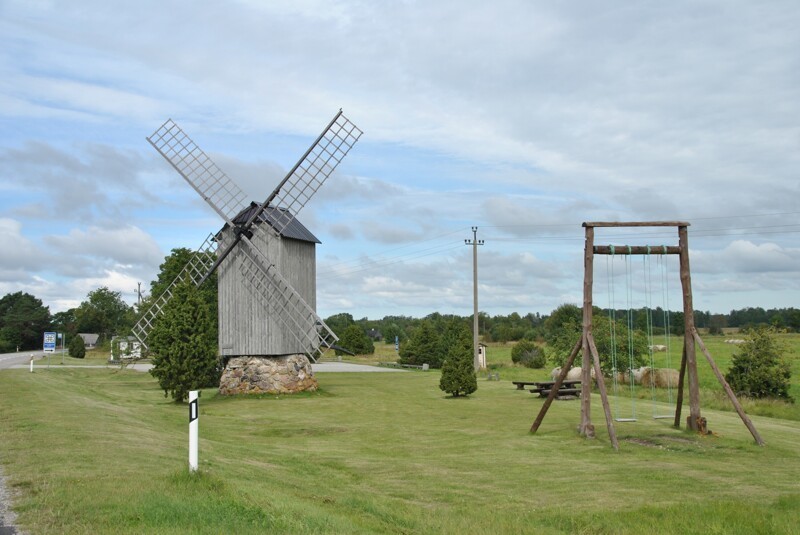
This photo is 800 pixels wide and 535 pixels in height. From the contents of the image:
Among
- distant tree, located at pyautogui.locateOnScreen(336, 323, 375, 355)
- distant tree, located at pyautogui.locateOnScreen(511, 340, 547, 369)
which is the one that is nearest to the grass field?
distant tree, located at pyautogui.locateOnScreen(511, 340, 547, 369)

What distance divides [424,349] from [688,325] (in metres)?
48.3

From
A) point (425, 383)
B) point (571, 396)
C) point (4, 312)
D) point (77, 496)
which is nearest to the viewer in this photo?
point (77, 496)

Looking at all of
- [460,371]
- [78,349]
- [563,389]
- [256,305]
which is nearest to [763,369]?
[563,389]

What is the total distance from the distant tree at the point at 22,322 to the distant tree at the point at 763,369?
102 m

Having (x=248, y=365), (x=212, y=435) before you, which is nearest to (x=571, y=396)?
(x=248, y=365)

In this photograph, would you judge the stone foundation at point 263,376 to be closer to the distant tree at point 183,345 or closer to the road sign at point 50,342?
the distant tree at point 183,345

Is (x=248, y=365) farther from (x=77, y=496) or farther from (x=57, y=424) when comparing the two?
(x=77, y=496)

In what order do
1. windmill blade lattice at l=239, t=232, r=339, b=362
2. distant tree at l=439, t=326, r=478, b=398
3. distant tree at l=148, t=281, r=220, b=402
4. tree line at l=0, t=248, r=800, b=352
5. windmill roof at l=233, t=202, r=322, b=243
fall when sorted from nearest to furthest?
distant tree at l=148, t=281, r=220, b=402, distant tree at l=439, t=326, r=478, b=398, windmill blade lattice at l=239, t=232, r=339, b=362, windmill roof at l=233, t=202, r=322, b=243, tree line at l=0, t=248, r=800, b=352

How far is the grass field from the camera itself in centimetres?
853

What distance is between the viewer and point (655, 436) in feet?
60.9

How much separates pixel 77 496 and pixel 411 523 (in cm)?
415

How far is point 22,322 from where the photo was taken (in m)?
112

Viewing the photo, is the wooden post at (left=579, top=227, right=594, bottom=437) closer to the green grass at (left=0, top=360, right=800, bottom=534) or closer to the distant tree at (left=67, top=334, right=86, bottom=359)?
the green grass at (left=0, top=360, right=800, bottom=534)

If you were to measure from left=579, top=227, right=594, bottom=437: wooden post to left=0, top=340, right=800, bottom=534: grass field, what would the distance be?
584 mm
